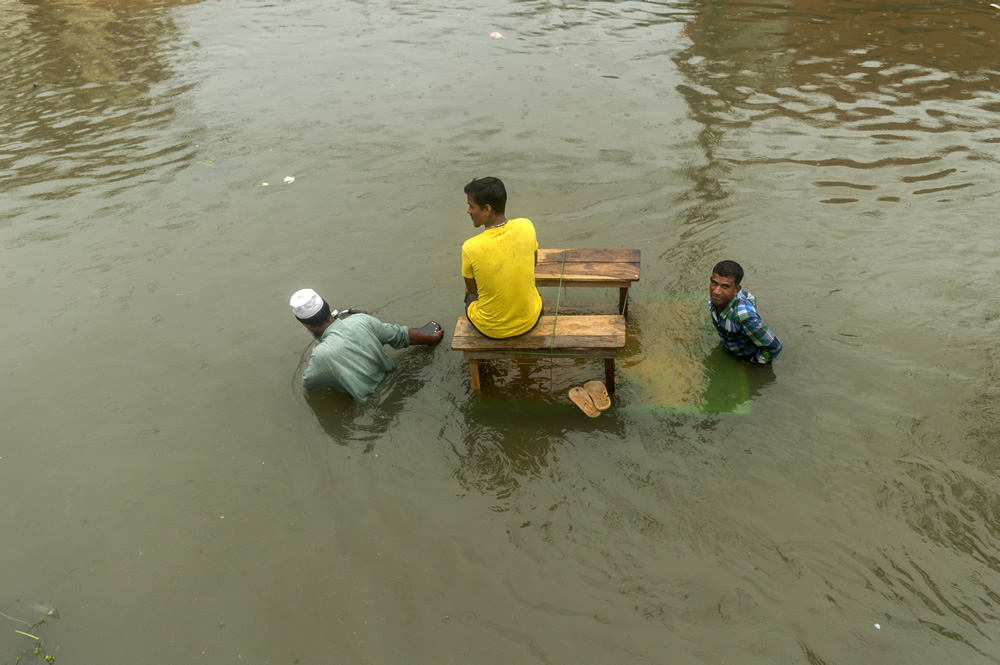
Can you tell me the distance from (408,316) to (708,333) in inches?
103

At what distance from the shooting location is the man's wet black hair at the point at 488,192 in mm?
4020

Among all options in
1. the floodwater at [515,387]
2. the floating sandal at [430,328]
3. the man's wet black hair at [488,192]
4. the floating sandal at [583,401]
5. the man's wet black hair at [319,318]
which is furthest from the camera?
the floating sandal at [430,328]

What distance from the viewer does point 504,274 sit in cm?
429

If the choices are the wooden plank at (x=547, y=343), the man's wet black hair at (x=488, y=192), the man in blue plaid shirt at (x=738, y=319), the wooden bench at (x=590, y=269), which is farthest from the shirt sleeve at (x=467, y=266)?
the man in blue plaid shirt at (x=738, y=319)

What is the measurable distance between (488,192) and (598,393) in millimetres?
1689

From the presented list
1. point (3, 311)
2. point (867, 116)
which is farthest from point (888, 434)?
point (3, 311)

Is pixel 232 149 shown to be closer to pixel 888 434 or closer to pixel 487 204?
pixel 487 204

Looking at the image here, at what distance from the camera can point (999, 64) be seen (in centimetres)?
966

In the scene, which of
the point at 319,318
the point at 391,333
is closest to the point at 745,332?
the point at 391,333

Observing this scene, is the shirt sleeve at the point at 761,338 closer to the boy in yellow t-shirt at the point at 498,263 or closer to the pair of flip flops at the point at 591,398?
the pair of flip flops at the point at 591,398

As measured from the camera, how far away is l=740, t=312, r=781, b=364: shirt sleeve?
4680 millimetres

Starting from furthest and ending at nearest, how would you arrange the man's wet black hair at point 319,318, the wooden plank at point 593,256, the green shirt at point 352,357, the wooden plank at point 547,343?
the wooden plank at point 593,256, the man's wet black hair at point 319,318, the green shirt at point 352,357, the wooden plank at point 547,343

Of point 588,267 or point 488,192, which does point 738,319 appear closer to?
point 588,267

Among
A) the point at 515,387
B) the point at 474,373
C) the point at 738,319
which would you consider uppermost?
the point at 738,319
